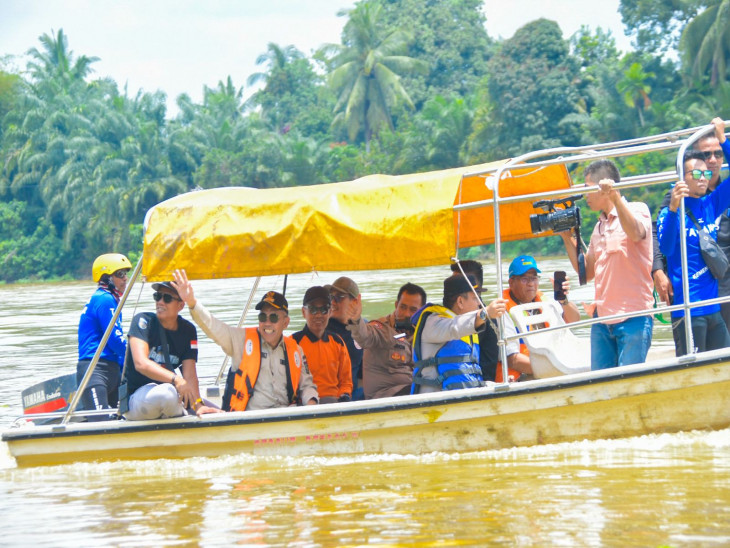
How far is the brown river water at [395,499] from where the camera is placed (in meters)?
5.27

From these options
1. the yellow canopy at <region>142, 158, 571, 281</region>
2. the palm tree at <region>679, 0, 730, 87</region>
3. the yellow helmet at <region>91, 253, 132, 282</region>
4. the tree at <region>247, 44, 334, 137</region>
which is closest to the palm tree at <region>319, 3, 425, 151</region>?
the tree at <region>247, 44, 334, 137</region>

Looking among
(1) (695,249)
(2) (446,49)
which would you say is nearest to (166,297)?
(1) (695,249)

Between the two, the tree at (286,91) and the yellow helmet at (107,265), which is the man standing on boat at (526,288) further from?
the tree at (286,91)

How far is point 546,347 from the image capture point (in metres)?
7.05

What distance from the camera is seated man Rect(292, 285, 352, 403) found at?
7145mm

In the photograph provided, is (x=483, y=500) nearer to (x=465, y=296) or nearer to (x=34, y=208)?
(x=465, y=296)

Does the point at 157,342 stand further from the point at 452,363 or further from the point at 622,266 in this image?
the point at 622,266

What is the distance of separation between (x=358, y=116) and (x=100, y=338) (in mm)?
45803

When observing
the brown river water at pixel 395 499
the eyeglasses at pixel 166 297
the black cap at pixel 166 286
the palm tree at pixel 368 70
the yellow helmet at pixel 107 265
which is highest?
the palm tree at pixel 368 70

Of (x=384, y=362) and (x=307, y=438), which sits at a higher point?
(x=384, y=362)

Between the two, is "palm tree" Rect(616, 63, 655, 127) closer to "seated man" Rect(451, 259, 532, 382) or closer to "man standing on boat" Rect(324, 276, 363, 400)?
"man standing on boat" Rect(324, 276, 363, 400)

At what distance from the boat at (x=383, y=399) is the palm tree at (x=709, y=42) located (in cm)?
3152

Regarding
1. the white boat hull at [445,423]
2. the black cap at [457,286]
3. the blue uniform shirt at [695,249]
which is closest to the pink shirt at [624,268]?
the blue uniform shirt at [695,249]

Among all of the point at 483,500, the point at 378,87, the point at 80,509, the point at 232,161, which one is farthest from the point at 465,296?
the point at 378,87
